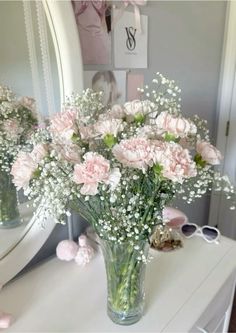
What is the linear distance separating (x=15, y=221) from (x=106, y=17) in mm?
699

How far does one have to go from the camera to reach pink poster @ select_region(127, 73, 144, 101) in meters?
1.07

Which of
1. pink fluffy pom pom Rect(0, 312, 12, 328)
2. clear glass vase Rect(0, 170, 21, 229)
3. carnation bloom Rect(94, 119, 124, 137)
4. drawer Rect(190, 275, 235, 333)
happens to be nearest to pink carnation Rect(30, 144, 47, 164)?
carnation bloom Rect(94, 119, 124, 137)

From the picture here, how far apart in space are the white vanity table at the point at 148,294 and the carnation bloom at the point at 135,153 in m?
0.45

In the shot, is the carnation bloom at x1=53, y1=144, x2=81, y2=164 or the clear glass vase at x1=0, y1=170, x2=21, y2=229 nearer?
the carnation bloom at x1=53, y1=144, x2=81, y2=164

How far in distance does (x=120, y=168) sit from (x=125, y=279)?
29 centimetres

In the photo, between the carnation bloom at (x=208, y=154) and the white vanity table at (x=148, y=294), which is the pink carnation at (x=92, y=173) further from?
the white vanity table at (x=148, y=294)

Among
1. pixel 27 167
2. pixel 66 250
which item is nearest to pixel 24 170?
pixel 27 167

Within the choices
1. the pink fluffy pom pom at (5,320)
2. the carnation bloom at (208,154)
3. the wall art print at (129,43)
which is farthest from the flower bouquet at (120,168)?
the wall art print at (129,43)

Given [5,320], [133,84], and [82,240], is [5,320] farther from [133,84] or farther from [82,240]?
[133,84]

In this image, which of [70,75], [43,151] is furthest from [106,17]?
[43,151]

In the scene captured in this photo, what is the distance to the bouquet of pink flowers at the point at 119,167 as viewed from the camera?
493 millimetres

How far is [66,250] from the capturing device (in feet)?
3.02

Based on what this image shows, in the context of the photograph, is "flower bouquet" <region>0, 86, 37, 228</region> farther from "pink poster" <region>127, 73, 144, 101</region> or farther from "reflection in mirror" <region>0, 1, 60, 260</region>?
"pink poster" <region>127, 73, 144, 101</region>

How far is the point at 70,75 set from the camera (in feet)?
2.60
